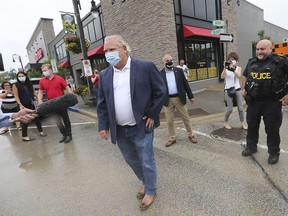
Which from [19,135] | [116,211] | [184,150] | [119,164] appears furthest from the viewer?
[19,135]

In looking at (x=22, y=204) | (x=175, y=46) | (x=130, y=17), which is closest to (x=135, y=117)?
(x=22, y=204)

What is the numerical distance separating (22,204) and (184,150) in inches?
108

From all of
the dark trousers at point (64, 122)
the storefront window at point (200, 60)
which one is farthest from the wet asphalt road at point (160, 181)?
the storefront window at point (200, 60)

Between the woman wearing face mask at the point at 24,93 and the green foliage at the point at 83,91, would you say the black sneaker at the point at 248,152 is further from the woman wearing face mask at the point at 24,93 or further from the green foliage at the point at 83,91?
the green foliage at the point at 83,91

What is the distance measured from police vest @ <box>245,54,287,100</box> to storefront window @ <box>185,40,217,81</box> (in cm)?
884

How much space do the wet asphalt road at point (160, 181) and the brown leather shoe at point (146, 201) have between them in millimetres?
59

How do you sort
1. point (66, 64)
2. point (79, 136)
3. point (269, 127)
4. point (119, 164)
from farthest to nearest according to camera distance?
point (66, 64)
point (79, 136)
point (119, 164)
point (269, 127)

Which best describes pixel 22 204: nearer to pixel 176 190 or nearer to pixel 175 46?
pixel 176 190

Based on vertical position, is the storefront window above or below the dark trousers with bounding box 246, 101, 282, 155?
above

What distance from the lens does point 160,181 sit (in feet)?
10.0

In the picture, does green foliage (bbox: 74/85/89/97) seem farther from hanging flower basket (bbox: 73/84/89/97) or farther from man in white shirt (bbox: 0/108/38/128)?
man in white shirt (bbox: 0/108/38/128)

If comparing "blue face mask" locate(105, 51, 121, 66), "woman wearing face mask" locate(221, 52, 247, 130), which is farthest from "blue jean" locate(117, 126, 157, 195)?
"woman wearing face mask" locate(221, 52, 247, 130)

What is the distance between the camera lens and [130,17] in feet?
37.0

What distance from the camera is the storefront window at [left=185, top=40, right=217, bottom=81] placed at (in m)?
11.9
